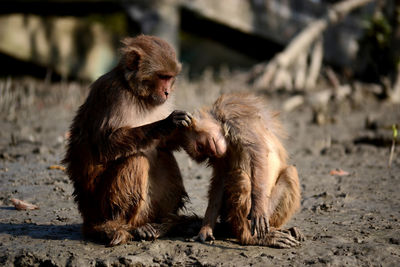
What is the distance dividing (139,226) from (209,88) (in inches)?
314

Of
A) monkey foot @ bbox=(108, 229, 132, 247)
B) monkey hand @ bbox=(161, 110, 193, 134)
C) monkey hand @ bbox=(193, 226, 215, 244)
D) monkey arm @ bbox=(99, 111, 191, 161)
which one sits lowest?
monkey foot @ bbox=(108, 229, 132, 247)

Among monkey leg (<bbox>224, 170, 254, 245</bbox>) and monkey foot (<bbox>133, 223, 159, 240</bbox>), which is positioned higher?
monkey leg (<bbox>224, 170, 254, 245</bbox>)

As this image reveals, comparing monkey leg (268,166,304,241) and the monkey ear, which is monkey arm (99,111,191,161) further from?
monkey leg (268,166,304,241)

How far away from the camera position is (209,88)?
40.0 ft

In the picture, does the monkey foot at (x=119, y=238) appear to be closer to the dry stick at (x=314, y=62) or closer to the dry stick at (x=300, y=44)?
the dry stick at (x=300, y=44)

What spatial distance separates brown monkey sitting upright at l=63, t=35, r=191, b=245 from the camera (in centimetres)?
430

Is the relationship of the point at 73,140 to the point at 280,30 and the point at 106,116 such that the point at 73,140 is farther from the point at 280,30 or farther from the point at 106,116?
the point at 280,30

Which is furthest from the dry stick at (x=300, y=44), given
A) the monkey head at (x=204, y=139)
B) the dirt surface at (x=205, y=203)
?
the monkey head at (x=204, y=139)

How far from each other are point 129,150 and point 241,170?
972 millimetres

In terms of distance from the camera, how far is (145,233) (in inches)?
170

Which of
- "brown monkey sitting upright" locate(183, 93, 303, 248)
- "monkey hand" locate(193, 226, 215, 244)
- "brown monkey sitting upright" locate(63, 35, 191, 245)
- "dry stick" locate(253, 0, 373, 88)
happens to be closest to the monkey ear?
"brown monkey sitting upright" locate(63, 35, 191, 245)

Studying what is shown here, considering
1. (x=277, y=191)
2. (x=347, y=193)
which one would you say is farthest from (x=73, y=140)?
Answer: (x=347, y=193)

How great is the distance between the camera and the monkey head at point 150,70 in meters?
4.57

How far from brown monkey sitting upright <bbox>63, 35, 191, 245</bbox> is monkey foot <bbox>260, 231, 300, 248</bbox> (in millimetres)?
925
